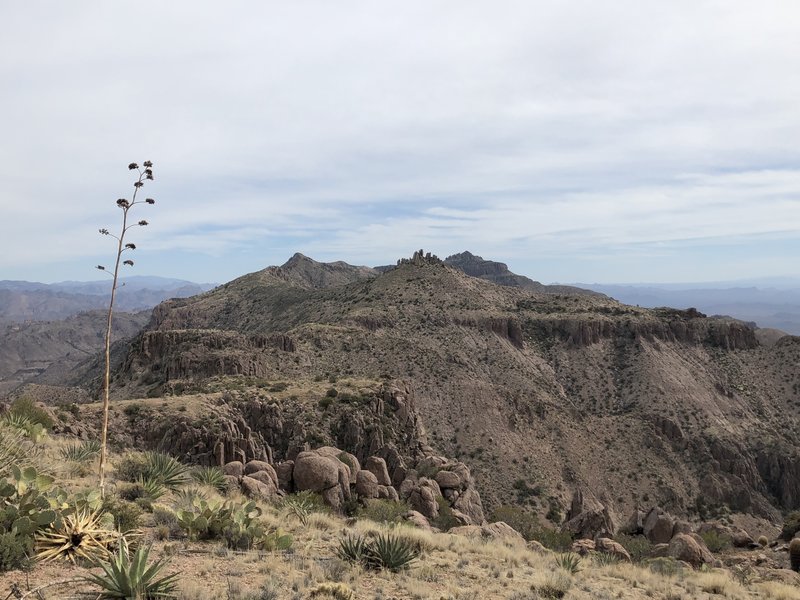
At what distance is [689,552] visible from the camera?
84.5 feet

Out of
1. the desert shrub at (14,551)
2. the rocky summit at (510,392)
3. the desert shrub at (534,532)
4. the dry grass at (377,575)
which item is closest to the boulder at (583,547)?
the desert shrub at (534,532)

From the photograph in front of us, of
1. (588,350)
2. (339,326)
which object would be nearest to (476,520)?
(339,326)

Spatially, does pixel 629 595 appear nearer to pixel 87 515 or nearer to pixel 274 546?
pixel 274 546

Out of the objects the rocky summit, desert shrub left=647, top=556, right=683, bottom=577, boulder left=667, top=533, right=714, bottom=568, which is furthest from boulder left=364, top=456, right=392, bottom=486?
desert shrub left=647, top=556, right=683, bottom=577

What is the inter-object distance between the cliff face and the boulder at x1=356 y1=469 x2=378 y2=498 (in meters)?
9.96

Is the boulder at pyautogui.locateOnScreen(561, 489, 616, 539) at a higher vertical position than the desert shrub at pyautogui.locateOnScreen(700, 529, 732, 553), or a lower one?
lower

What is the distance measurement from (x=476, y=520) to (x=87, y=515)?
27649 millimetres

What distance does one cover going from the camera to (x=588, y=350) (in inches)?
3462

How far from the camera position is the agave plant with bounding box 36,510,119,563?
10070mm

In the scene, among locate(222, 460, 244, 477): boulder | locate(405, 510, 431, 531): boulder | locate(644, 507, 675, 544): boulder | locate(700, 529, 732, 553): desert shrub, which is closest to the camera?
locate(405, 510, 431, 531): boulder

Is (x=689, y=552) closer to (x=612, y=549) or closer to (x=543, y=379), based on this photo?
(x=612, y=549)

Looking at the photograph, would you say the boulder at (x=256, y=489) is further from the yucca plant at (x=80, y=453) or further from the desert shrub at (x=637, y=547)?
the desert shrub at (x=637, y=547)

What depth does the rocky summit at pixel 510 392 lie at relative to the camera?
42469 mm

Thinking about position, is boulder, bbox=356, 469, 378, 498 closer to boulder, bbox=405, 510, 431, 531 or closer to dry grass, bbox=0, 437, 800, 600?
boulder, bbox=405, 510, 431, 531
